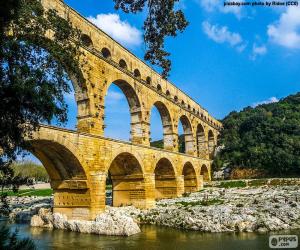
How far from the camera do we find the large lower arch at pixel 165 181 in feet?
123

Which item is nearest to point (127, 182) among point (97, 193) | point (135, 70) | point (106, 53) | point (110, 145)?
point (110, 145)

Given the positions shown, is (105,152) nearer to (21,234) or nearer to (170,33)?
(21,234)

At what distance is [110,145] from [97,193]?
3.85 m

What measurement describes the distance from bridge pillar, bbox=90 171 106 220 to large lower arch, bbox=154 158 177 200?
14049mm

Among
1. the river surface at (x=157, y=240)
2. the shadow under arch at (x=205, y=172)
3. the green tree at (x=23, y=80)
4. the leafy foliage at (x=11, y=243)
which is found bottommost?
the river surface at (x=157, y=240)

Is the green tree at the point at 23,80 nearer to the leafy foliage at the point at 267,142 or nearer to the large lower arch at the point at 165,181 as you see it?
the large lower arch at the point at 165,181

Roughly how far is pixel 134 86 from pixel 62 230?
14410 millimetres

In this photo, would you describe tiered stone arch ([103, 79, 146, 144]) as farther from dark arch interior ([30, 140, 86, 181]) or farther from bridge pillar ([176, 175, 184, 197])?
dark arch interior ([30, 140, 86, 181])

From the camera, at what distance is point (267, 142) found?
5600 centimetres

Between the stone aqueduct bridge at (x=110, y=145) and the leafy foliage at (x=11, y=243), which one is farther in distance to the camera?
the stone aqueduct bridge at (x=110, y=145)

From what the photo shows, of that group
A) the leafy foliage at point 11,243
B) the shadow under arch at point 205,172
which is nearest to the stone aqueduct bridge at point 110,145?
the shadow under arch at point 205,172

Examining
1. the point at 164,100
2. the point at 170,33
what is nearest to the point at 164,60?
the point at 170,33

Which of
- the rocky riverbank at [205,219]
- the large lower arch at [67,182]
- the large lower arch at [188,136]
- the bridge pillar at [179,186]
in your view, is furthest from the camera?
the large lower arch at [188,136]

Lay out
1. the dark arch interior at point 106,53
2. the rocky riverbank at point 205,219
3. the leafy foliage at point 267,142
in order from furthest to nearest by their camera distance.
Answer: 1. the leafy foliage at point 267,142
2. the dark arch interior at point 106,53
3. the rocky riverbank at point 205,219
